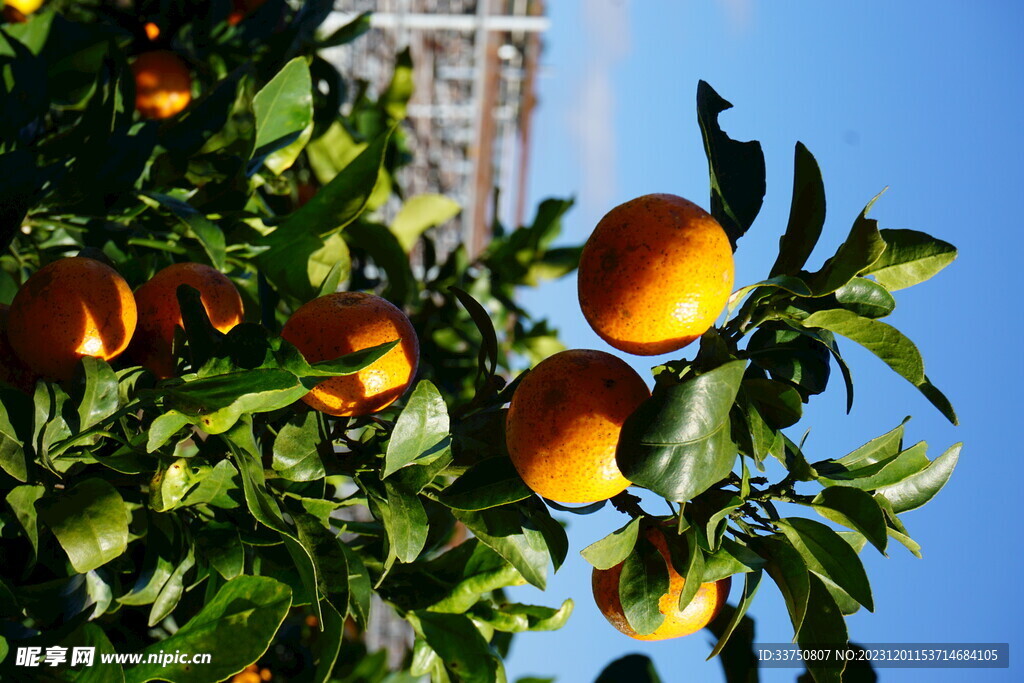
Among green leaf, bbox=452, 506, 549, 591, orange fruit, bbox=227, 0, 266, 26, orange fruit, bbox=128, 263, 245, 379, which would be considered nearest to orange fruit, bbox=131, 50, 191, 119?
orange fruit, bbox=227, 0, 266, 26

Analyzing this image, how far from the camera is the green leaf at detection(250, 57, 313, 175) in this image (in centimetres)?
90

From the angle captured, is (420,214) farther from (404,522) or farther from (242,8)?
(404,522)

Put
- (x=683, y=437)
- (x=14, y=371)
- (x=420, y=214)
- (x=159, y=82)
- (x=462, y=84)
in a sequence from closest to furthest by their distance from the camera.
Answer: (x=683, y=437), (x=14, y=371), (x=159, y=82), (x=420, y=214), (x=462, y=84)

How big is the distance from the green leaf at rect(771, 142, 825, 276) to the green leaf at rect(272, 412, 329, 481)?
0.40 metres

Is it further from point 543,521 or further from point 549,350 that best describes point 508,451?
point 549,350

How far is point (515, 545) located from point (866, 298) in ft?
1.06

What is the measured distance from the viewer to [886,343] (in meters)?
0.56

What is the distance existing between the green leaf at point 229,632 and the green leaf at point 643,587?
270mm

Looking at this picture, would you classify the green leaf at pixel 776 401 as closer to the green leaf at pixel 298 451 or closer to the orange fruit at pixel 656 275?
the orange fruit at pixel 656 275

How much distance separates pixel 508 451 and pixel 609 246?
0.58ft

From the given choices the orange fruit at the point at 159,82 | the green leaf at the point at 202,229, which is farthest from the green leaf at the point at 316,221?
the orange fruit at the point at 159,82

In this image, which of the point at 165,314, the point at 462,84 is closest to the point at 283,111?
the point at 165,314

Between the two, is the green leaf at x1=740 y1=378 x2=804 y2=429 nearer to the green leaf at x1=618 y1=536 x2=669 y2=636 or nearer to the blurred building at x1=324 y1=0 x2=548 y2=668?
the green leaf at x1=618 y1=536 x2=669 y2=636

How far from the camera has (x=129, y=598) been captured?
73 centimetres
